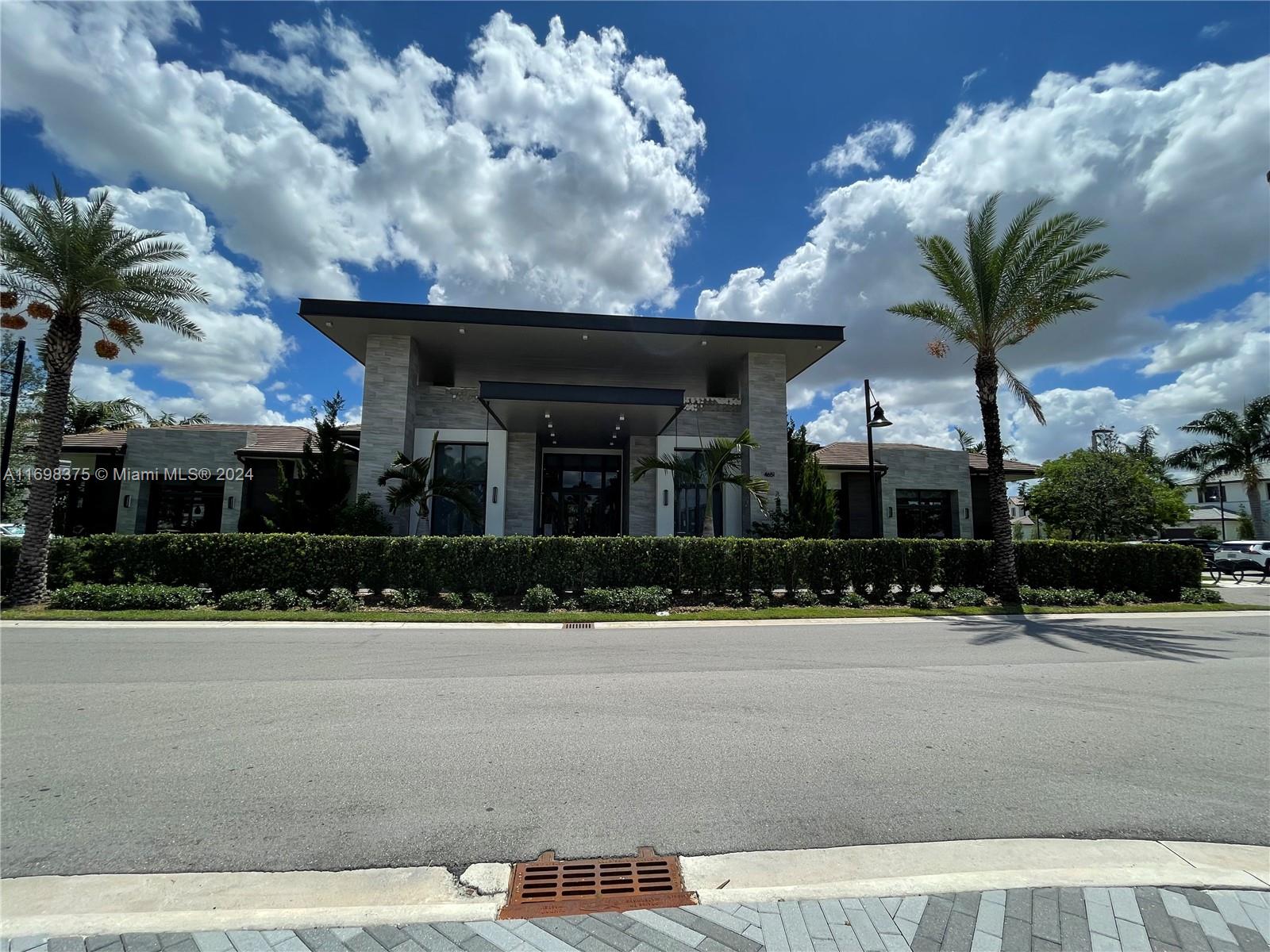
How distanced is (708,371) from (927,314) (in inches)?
333

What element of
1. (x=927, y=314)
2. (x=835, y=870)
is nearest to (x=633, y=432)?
(x=927, y=314)

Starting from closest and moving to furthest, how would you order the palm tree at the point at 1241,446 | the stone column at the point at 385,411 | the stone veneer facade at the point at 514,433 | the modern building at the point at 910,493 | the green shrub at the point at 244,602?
the green shrub at the point at 244,602 → the stone column at the point at 385,411 → the stone veneer facade at the point at 514,433 → the modern building at the point at 910,493 → the palm tree at the point at 1241,446

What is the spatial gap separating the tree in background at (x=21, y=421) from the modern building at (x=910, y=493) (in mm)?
32885

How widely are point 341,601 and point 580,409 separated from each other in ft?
25.5

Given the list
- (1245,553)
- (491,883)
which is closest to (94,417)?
(491,883)

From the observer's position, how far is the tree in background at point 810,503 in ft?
61.3

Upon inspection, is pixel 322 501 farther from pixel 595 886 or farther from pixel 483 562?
pixel 595 886

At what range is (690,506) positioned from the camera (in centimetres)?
2098

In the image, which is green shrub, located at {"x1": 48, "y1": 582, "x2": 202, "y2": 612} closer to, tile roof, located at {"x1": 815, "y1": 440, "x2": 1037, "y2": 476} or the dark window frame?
the dark window frame

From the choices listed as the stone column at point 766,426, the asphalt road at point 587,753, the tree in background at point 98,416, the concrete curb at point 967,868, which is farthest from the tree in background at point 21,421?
the concrete curb at point 967,868

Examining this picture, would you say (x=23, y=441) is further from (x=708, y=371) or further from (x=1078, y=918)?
(x=1078, y=918)

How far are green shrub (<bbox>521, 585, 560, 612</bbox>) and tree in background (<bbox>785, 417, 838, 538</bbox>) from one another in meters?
8.56

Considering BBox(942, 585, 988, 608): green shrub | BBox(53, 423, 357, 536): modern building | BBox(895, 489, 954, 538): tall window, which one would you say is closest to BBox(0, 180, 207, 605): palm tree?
BBox(53, 423, 357, 536): modern building

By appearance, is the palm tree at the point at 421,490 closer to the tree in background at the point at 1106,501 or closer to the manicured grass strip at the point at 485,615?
the manicured grass strip at the point at 485,615
